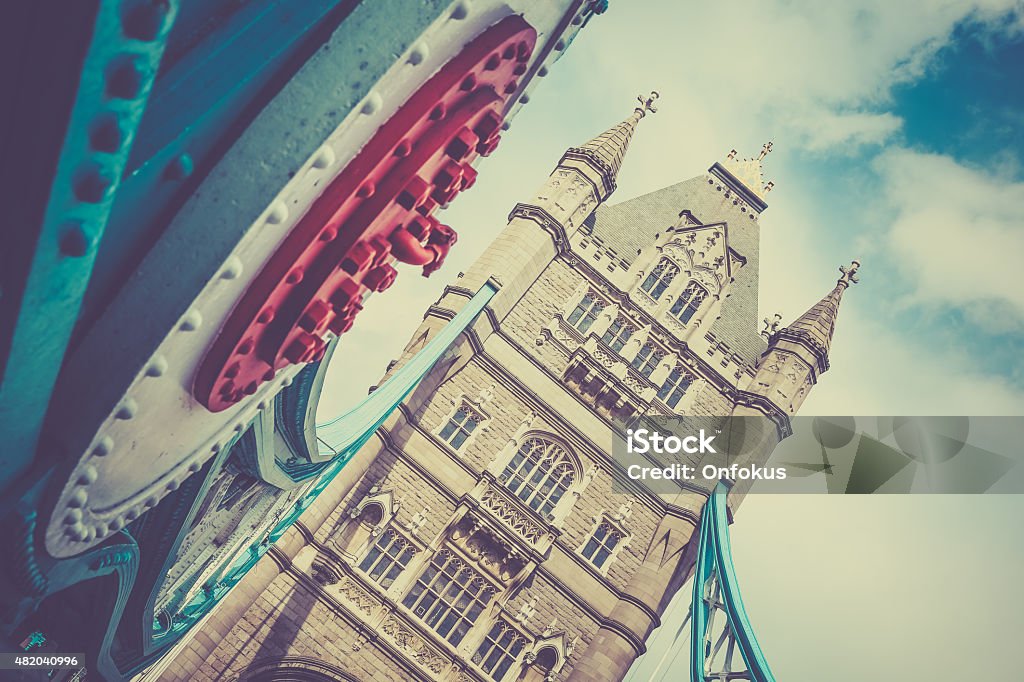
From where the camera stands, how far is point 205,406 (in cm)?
343

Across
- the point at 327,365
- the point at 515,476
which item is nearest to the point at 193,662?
the point at 515,476

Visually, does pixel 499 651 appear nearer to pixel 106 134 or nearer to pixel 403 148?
pixel 403 148

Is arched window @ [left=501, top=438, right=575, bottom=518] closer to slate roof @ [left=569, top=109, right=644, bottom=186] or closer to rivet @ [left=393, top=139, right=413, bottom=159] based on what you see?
slate roof @ [left=569, top=109, right=644, bottom=186]

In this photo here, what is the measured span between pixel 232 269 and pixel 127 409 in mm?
733

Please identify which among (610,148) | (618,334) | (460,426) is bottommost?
(460,426)

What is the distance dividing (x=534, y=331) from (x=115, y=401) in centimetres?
1558

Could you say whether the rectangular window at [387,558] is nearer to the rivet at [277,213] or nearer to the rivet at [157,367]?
the rivet at [157,367]

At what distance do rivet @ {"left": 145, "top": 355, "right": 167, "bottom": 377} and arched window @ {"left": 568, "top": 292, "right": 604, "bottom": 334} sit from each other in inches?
631

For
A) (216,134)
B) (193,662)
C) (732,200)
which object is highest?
(732,200)

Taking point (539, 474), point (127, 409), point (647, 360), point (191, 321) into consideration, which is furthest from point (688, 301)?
point (127, 409)

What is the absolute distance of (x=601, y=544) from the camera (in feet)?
54.7

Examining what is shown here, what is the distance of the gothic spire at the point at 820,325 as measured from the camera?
19797mm

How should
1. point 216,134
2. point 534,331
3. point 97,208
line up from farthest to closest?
point 534,331 → point 216,134 → point 97,208

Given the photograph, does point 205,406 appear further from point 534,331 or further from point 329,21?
point 534,331
